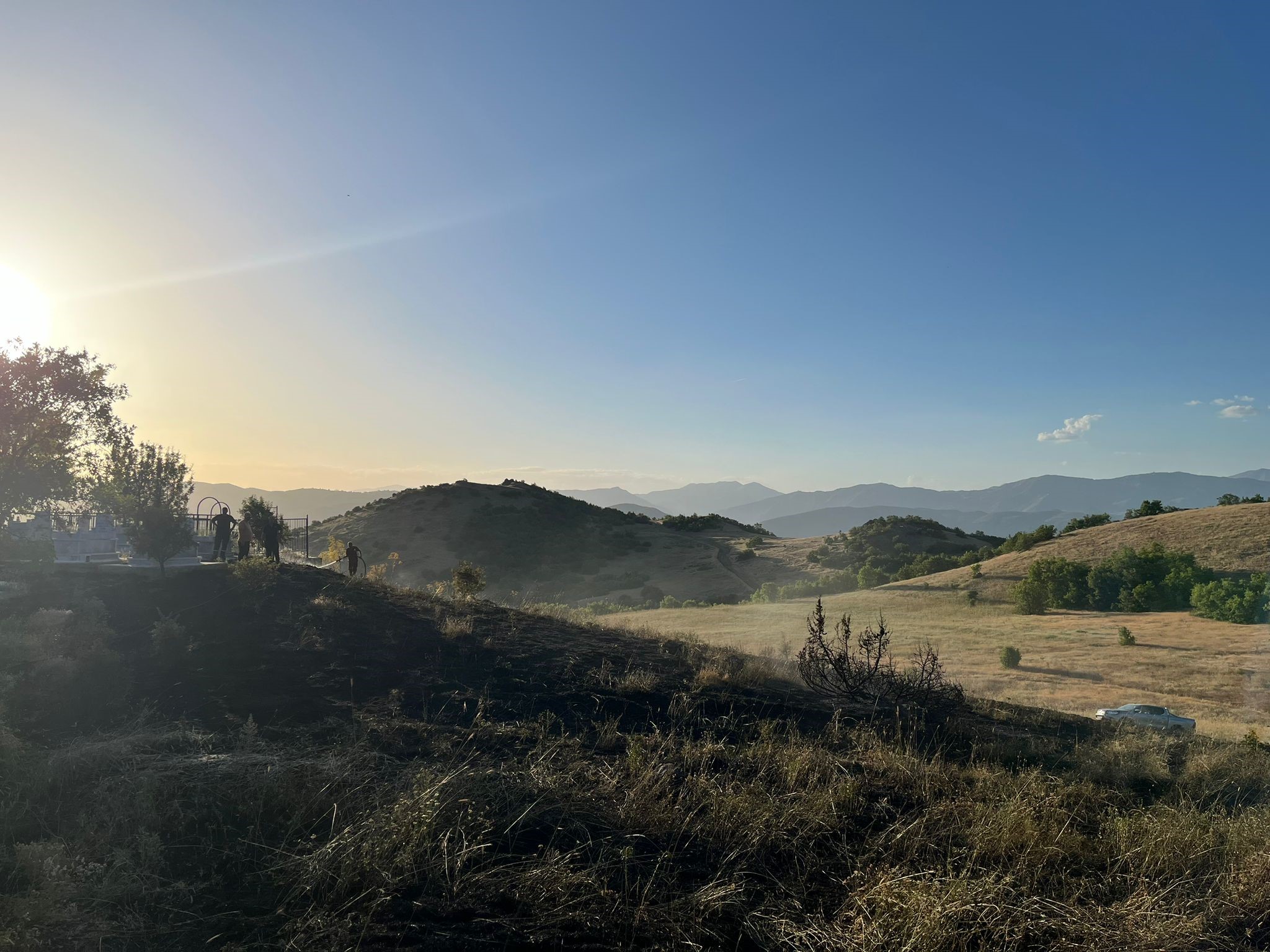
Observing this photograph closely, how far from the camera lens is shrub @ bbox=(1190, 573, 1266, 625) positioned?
935 inches

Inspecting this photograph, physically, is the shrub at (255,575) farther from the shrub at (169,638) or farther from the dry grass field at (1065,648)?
the dry grass field at (1065,648)

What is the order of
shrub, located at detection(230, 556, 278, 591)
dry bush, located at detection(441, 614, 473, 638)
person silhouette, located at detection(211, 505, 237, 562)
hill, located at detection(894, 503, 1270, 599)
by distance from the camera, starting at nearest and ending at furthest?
dry bush, located at detection(441, 614, 473, 638) → shrub, located at detection(230, 556, 278, 591) → person silhouette, located at detection(211, 505, 237, 562) → hill, located at detection(894, 503, 1270, 599)

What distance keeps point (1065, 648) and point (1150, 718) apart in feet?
42.0

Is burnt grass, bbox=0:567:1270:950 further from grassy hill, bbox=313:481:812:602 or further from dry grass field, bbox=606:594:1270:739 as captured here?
grassy hill, bbox=313:481:812:602

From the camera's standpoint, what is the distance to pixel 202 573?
44.6ft

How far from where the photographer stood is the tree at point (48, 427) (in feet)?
60.7

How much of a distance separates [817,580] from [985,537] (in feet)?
82.7

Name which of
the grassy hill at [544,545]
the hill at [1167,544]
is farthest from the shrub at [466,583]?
the hill at [1167,544]

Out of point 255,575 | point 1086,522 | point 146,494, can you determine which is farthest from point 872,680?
point 1086,522

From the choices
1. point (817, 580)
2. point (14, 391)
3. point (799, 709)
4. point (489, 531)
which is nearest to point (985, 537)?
point (817, 580)

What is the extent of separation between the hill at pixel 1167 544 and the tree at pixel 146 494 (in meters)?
31.0

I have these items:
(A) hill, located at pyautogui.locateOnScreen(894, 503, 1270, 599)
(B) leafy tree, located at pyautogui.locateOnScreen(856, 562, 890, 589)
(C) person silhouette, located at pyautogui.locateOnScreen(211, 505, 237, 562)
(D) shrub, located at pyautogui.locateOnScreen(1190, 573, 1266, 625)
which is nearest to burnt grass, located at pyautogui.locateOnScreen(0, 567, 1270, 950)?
(C) person silhouette, located at pyautogui.locateOnScreen(211, 505, 237, 562)

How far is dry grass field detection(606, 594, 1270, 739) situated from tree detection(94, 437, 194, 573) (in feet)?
36.5

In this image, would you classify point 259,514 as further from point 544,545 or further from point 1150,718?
point 544,545
